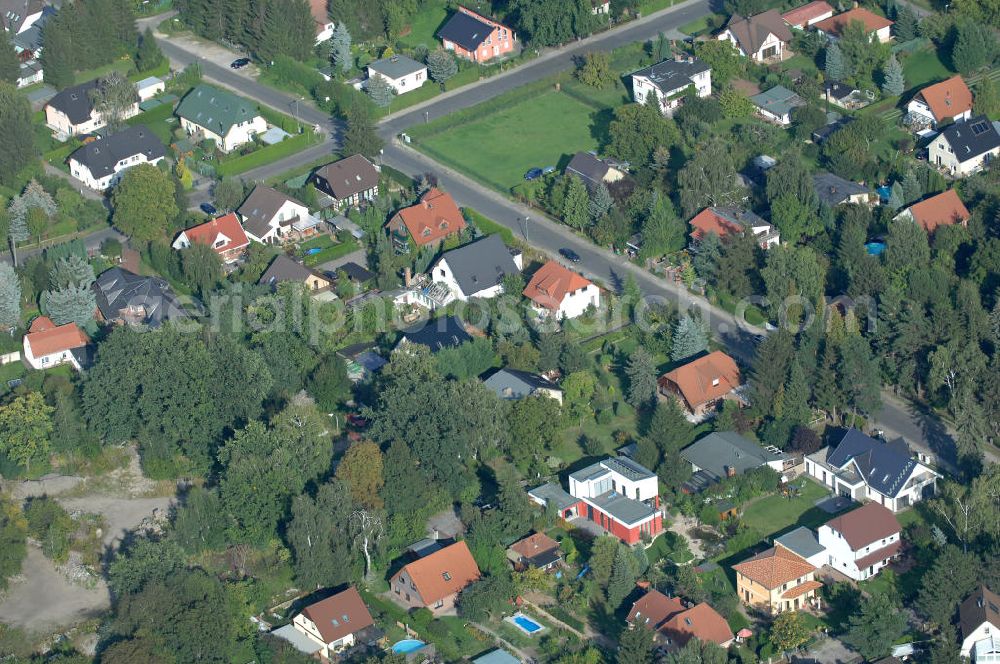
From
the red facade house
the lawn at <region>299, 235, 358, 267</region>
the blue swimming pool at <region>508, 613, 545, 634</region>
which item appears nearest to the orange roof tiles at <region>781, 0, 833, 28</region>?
the red facade house

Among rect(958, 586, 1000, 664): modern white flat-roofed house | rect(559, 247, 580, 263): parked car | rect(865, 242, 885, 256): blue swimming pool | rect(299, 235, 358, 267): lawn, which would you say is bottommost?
rect(299, 235, 358, 267): lawn

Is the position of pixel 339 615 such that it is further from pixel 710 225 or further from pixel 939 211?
pixel 939 211

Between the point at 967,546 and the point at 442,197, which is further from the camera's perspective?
the point at 442,197

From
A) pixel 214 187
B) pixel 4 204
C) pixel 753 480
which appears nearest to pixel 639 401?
pixel 753 480

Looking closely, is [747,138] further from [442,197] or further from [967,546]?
[967,546]

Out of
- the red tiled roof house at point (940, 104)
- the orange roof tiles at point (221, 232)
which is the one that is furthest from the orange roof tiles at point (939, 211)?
the orange roof tiles at point (221, 232)

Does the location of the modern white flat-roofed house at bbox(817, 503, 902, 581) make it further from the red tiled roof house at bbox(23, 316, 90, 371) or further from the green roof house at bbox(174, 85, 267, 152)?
the green roof house at bbox(174, 85, 267, 152)
